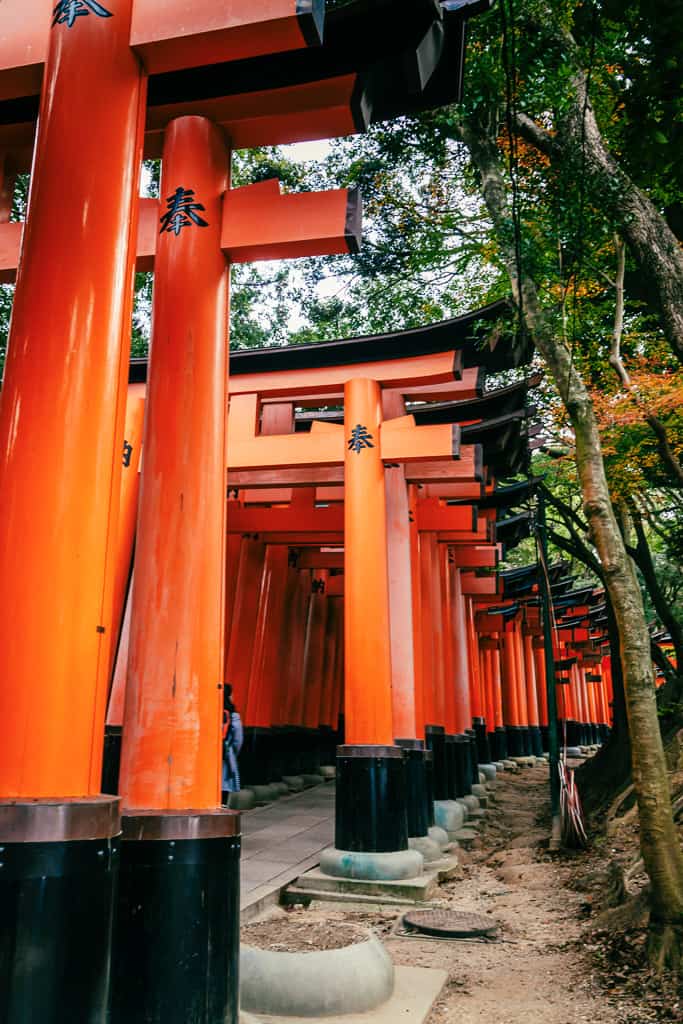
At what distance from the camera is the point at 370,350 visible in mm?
9789

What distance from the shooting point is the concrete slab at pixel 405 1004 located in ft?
15.2

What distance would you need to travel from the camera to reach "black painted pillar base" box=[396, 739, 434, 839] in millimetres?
10219

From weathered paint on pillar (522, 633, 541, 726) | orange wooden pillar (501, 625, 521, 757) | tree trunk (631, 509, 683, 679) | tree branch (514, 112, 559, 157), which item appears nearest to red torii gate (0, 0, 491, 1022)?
tree branch (514, 112, 559, 157)

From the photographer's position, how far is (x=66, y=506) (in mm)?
3037

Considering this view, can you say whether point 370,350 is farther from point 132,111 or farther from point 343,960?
point 343,960

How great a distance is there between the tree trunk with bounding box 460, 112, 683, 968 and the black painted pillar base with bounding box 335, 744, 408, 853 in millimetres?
3087

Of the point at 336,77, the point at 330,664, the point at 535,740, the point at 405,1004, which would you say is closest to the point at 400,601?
the point at 405,1004

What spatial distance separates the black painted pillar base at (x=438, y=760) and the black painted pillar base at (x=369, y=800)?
400cm

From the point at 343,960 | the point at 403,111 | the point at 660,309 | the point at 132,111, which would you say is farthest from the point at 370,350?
the point at 343,960

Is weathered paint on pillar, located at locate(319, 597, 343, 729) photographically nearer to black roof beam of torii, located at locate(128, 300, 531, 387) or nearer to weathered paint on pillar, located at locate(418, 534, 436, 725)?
weathered paint on pillar, located at locate(418, 534, 436, 725)

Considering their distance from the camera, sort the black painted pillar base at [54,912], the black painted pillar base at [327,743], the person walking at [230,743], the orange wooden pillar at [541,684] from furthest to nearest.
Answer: the orange wooden pillar at [541,684] → the black painted pillar base at [327,743] → the person walking at [230,743] → the black painted pillar base at [54,912]

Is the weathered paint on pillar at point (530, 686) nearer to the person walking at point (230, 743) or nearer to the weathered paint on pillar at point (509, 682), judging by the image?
the weathered paint on pillar at point (509, 682)

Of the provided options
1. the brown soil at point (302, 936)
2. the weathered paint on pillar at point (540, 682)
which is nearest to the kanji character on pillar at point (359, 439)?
the brown soil at point (302, 936)

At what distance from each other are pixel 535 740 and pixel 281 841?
23100 millimetres
